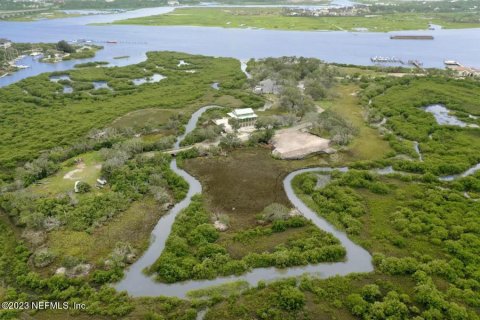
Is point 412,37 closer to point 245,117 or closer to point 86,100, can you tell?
point 245,117

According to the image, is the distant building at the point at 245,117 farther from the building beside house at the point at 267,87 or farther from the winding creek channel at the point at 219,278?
the winding creek channel at the point at 219,278

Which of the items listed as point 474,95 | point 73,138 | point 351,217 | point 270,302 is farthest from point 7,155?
point 474,95

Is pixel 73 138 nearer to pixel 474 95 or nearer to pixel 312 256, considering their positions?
pixel 312 256

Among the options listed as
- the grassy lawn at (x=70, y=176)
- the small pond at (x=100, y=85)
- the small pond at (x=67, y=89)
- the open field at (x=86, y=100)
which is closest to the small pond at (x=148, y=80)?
the open field at (x=86, y=100)

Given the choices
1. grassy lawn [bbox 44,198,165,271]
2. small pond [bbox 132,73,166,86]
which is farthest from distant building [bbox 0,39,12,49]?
grassy lawn [bbox 44,198,165,271]

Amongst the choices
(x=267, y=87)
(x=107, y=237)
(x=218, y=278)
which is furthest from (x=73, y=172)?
(x=267, y=87)

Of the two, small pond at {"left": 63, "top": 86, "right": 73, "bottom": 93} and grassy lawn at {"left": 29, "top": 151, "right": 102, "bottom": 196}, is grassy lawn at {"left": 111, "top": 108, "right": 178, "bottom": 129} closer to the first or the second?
grassy lawn at {"left": 29, "top": 151, "right": 102, "bottom": 196}
